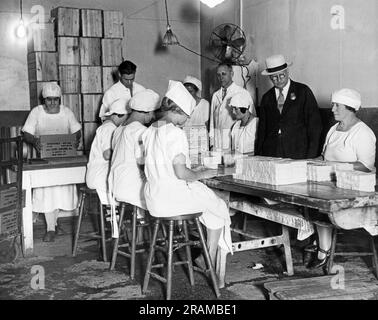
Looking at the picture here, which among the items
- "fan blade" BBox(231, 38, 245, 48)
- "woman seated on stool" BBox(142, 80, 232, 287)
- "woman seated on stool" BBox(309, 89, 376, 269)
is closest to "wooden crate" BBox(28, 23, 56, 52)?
"fan blade" BBox(231, 38, 245, 48)

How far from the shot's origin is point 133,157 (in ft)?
14.8

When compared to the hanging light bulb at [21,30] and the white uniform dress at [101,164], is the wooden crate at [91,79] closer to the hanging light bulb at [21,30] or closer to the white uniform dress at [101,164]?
the hanging light bulb at [21,30]

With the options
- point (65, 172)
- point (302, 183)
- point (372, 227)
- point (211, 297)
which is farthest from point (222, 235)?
point (65, 172)

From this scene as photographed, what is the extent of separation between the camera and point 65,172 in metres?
5.50

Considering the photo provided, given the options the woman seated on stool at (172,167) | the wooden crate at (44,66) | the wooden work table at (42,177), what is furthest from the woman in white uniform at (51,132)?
the woman seated on stool at (172,167)

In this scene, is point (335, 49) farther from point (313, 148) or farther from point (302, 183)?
point (302, 183)

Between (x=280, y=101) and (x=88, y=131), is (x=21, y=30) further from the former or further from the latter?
(x=280, y=101)

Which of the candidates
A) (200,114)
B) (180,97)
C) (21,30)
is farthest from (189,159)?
(21,30)

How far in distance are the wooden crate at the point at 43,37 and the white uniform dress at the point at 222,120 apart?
2.33 m

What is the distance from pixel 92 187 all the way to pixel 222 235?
57.9 inches

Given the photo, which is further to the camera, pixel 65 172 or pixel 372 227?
pixel 65 172

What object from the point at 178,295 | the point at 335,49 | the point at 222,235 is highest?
the point at 335,49

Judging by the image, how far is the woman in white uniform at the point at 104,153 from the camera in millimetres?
4977
